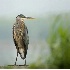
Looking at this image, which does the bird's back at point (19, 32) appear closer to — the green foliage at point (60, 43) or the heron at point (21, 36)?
the heron at point (21, 36)

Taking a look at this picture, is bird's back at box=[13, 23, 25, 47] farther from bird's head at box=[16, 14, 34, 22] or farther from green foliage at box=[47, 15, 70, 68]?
green foliage at box=[47, 15, 70, 68]

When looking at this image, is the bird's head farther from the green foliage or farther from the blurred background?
the green foliage

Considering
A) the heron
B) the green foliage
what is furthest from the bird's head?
the green foliage

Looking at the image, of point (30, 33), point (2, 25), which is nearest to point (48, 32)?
point (30, 33)

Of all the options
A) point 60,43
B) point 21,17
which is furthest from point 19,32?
point 60,43

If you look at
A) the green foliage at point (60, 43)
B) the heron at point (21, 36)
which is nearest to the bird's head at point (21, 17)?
A: the heron at point (21, 36)

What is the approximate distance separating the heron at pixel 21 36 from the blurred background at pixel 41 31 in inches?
1.6

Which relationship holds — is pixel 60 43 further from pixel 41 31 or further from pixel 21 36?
pixel 21 36

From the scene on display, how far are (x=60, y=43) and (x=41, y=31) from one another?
0.94ft

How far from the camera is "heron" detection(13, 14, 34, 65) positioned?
2.83m

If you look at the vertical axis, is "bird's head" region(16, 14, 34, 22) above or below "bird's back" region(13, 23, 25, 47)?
above

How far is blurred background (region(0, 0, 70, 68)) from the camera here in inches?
109

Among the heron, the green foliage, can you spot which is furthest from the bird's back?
the green foliage

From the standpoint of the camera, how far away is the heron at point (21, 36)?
2828 millimetres
